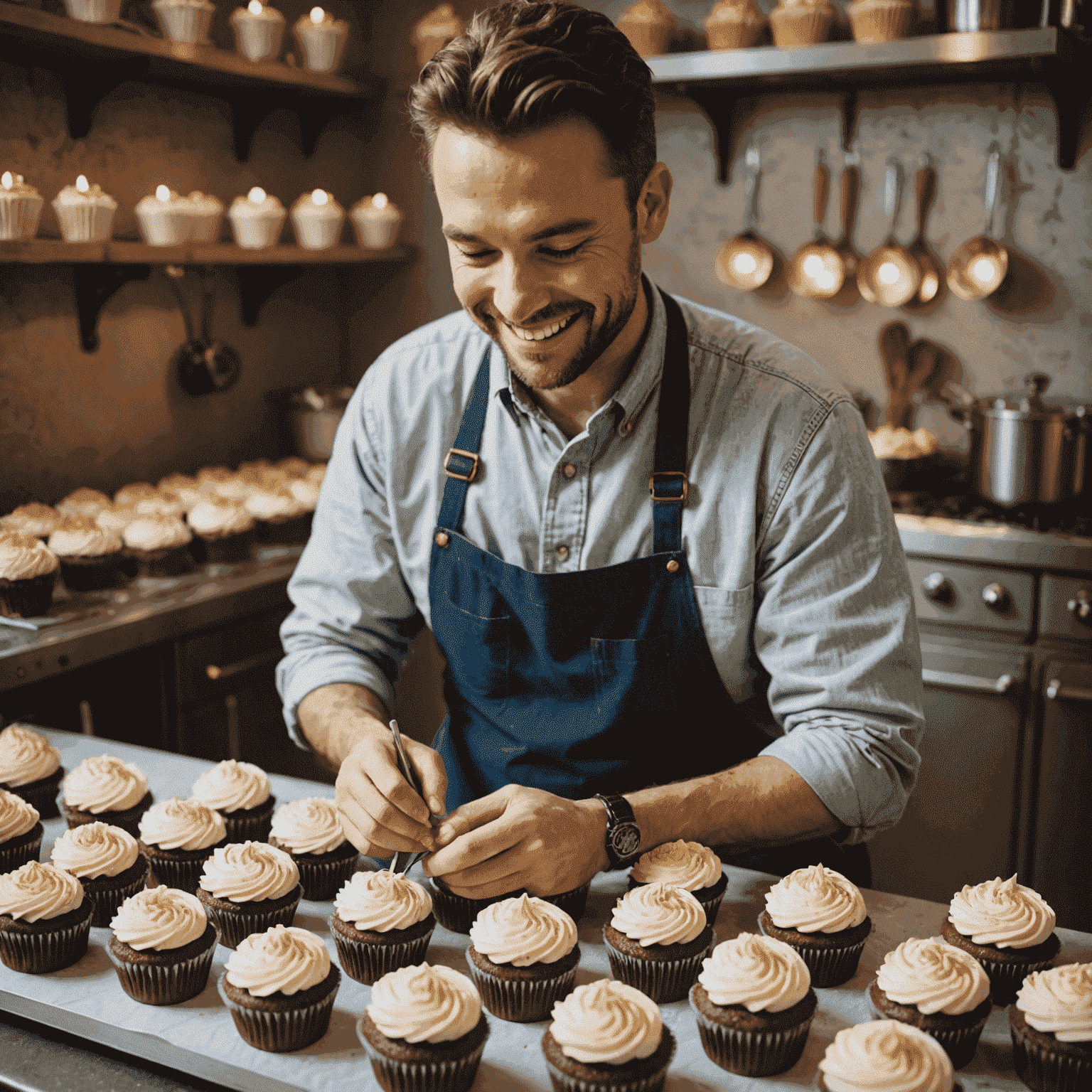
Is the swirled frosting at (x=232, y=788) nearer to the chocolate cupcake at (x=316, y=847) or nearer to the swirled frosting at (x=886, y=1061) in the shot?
the chocolate cupcake at (x=316, y=847)

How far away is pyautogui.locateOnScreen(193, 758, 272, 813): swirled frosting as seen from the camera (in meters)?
1.66

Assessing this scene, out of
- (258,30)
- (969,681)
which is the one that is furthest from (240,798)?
(258,30)

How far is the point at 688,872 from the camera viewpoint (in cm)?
142

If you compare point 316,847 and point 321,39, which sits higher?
point 321,39

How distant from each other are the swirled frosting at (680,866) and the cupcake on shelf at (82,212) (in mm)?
2147

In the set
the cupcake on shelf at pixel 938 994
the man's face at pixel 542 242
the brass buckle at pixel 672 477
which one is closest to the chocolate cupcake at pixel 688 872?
the cupcake on shelf at pixel 938 994

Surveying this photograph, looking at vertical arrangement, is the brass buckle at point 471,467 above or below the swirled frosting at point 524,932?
above

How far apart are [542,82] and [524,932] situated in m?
1.01

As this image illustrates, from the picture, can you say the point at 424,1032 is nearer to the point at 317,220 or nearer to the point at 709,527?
the point at 709,527

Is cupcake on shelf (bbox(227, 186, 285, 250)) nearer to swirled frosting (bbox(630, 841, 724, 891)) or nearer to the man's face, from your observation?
the man's face

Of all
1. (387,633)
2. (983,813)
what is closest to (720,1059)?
(387,633)

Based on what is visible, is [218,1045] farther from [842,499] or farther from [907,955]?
[842,499]

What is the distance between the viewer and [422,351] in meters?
1.89

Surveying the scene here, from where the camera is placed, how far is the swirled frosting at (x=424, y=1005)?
3.69ft
